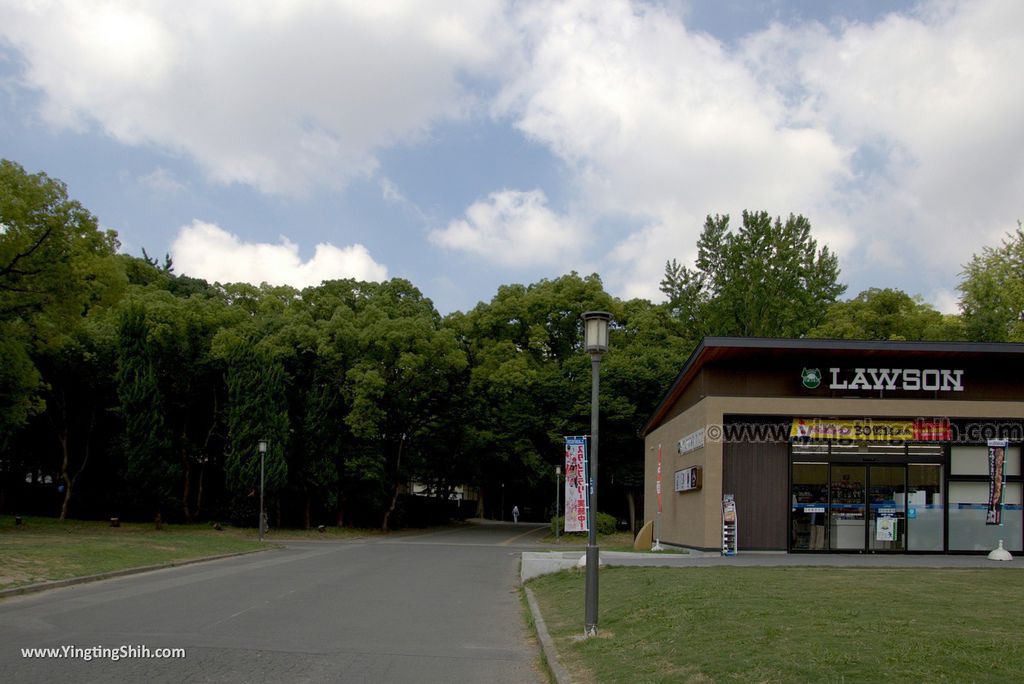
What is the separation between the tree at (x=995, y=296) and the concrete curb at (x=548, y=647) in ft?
131

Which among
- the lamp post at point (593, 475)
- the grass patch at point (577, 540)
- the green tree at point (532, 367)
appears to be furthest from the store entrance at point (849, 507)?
the green tree at point (532, 367)

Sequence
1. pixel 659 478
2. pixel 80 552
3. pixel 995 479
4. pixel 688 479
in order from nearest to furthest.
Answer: pixel 80 552 < pixel 995 479 < pixel 688 479 < pixel 659 478

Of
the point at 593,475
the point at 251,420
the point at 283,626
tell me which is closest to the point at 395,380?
the point at 251,420

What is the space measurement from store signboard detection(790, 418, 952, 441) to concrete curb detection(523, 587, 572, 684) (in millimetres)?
10729

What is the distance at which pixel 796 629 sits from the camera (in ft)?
29.5

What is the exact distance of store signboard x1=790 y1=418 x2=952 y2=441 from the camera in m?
22.0

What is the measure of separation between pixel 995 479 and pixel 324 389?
28315mm

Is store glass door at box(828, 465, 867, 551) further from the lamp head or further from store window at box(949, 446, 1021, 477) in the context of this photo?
the lamp head

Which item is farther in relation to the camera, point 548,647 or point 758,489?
point 758,489

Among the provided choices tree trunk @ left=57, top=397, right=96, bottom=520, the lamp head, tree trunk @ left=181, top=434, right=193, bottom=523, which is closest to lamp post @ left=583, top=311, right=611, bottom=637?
the lamp head

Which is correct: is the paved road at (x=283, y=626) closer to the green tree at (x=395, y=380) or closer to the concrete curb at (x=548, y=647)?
the concrete curb at (x=548, y=647)

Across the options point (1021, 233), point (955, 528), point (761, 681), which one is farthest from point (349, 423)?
point (1021, 233)

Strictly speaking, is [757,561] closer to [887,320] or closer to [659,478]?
[659,478]

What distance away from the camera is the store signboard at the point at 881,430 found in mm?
21984
